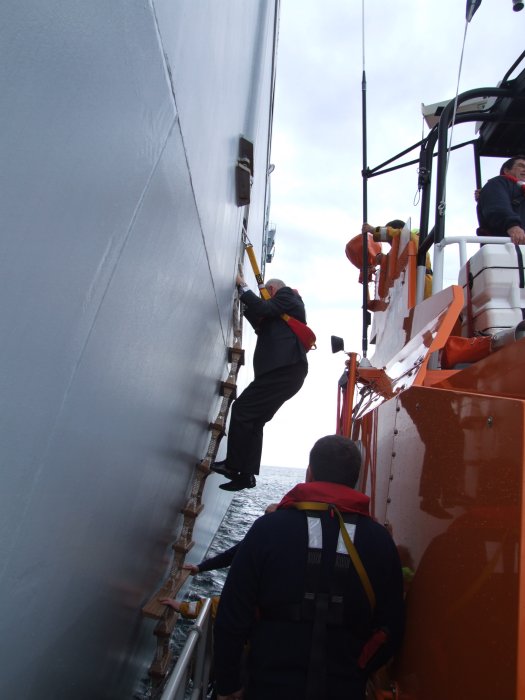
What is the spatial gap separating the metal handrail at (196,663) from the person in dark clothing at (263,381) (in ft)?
4.63

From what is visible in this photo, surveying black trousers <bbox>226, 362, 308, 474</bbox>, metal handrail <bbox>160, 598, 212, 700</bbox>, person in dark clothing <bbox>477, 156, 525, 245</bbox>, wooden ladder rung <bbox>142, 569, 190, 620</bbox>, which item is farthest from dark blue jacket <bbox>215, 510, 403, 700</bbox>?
person in dark clothing <bbox>477, 156, 525, 245</bbox>

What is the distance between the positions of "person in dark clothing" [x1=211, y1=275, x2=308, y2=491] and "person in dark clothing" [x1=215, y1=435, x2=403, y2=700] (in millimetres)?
1902

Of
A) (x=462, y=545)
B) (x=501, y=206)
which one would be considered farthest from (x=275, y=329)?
(x=462, y=545)

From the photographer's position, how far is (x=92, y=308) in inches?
49.1

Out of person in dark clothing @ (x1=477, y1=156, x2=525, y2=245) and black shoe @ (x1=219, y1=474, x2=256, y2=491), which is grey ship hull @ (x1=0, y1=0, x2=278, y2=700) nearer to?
black shoe @ (x1=219, y1=474, x2=256, y2=491)

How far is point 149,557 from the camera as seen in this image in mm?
2400

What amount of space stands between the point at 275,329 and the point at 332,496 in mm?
2286

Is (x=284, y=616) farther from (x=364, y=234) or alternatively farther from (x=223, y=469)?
(x=364, y=234)

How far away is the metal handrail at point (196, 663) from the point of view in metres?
1.59

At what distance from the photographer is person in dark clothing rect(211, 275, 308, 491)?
148 inches

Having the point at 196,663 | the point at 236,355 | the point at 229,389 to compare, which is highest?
the point at 236,355

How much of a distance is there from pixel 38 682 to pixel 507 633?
3.62ft

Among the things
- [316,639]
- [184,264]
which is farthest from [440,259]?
Answer: [316,639]

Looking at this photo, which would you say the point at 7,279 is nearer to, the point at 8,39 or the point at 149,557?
the point at 8,39
